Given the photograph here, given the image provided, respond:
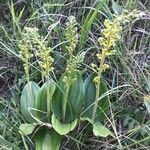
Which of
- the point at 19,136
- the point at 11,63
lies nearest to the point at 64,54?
the point at 11,63

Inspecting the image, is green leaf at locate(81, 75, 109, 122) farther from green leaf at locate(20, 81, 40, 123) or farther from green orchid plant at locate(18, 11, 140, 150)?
green leaf at locate(20, 81, 40, 123)

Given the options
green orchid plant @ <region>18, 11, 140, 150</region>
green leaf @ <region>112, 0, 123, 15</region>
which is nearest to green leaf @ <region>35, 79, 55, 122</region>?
green orchid plant @ <region>18, 11, 140, 150</region>

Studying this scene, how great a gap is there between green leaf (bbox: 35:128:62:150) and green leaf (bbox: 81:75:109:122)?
11 cm

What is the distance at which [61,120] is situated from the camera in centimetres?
138

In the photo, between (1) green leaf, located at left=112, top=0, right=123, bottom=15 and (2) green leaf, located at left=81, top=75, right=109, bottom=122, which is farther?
(1) green leaf, located at left=112, top=0, right=123, bottom=15

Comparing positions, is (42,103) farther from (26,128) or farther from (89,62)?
(89,62)

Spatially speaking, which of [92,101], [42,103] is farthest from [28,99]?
[92,101]

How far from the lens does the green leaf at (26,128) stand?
1.33 m

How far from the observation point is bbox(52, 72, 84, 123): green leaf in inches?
54.1

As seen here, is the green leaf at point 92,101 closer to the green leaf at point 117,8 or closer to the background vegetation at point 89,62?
the background vegetation at point 89,62

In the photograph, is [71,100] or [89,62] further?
[89,62]

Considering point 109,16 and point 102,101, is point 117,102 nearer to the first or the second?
point 102,101

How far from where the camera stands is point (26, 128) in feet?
4.43

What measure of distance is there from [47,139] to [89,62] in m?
0.36
